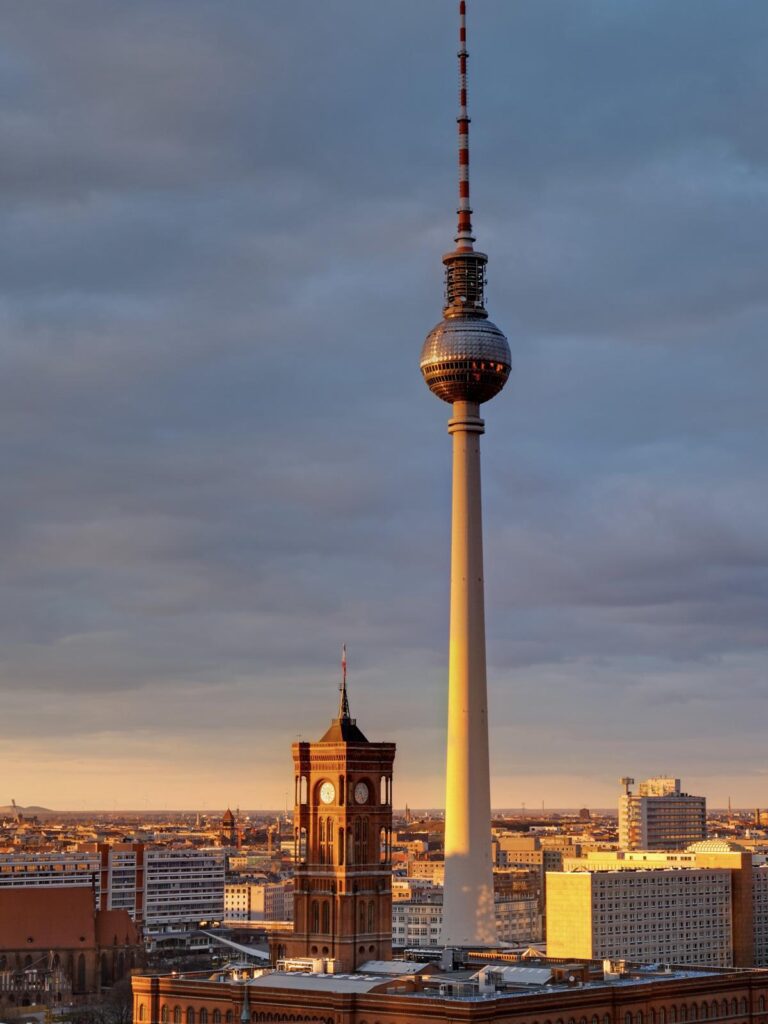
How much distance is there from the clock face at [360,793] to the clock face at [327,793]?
57.0 inches

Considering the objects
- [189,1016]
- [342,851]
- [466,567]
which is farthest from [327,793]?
[466,567]

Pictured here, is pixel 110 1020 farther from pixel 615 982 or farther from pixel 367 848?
pixel 615 982

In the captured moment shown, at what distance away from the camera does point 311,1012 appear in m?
117

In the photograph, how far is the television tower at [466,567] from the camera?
172875 millimetres

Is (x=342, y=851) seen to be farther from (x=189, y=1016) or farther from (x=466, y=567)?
(x=466, y=567)

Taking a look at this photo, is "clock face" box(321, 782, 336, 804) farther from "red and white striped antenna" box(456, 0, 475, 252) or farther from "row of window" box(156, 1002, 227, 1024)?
"red and white striped antenna" box(456, 0, 475, 252)

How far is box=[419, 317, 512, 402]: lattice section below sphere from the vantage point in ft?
592

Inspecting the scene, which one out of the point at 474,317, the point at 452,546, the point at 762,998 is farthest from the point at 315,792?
the point at 474,317

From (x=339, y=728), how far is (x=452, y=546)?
147ft

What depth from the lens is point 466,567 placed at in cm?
17688

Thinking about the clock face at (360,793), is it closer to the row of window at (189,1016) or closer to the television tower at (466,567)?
the row of window at (189,1016)

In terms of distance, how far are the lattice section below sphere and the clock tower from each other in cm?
5136

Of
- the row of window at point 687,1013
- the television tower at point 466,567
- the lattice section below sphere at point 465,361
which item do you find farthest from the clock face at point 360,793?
the lattice section below sphere at point 465,361

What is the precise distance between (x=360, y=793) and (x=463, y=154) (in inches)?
2790
